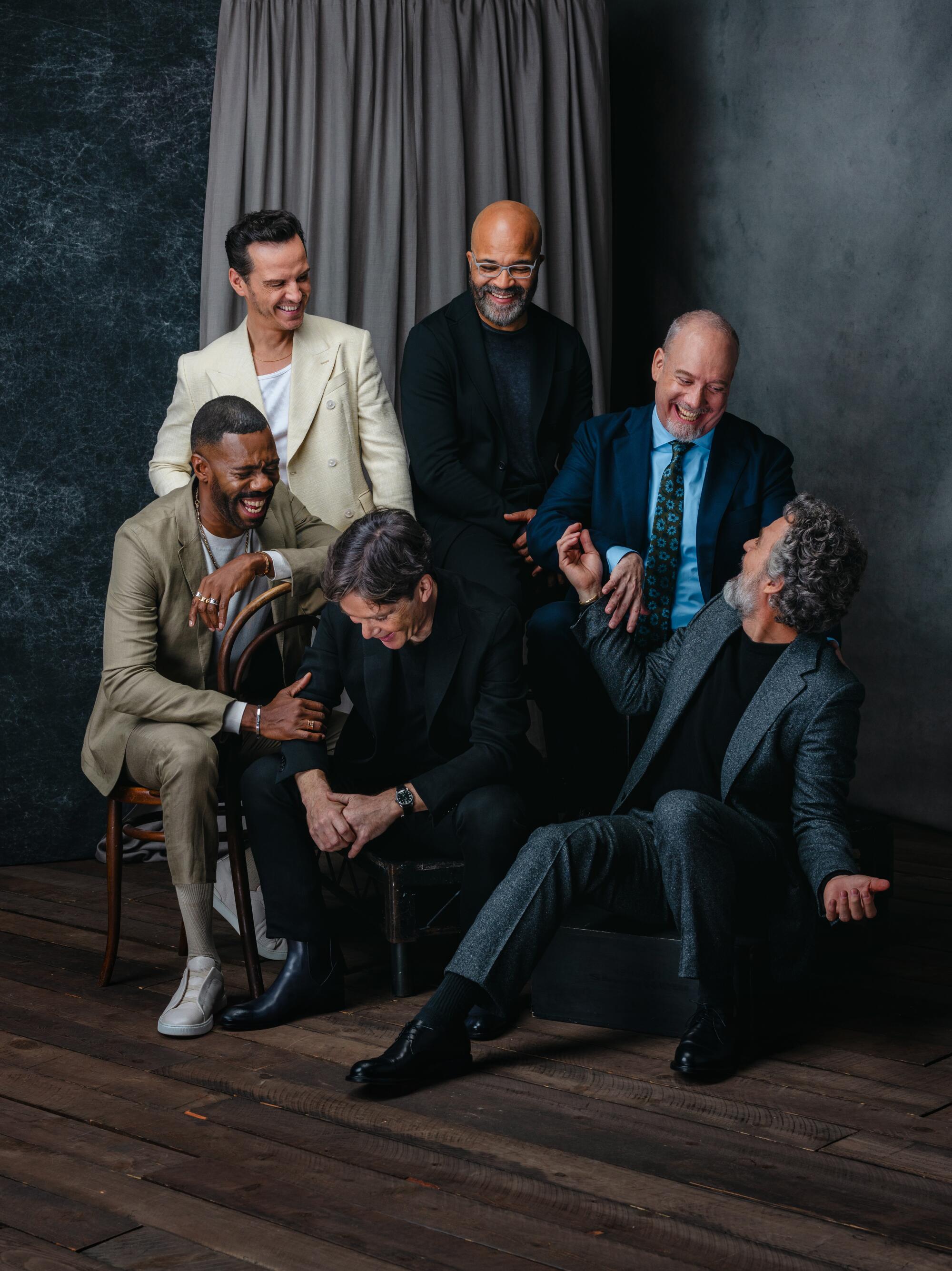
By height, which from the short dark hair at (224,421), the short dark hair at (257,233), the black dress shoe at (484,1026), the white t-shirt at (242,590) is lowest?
the black dress shoe at (484,1026)

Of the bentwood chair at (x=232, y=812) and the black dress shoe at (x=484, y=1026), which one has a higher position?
the bentwood chair at (x=232, y=812)

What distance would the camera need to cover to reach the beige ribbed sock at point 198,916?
308cm

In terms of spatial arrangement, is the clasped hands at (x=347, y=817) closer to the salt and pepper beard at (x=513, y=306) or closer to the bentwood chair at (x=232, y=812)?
the bentwood chair at (x=232, y=812)

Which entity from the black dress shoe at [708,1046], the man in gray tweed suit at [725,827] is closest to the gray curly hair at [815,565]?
the man in gray tweed suit at [725,827]

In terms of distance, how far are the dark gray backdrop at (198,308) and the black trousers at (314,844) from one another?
171 centimetres

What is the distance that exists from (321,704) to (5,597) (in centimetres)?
175

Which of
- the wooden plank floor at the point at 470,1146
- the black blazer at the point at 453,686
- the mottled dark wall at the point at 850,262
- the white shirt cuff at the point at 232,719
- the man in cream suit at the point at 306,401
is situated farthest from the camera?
the mottled dark wall at the point at 850,262

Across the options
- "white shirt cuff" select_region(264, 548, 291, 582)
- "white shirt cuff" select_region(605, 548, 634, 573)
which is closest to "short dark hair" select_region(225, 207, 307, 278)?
"white shirt cuff" select_region(264, 548, 291, 582)

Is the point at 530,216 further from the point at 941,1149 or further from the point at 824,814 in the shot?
the point at 941,1149

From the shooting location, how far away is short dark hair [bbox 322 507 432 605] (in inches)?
114

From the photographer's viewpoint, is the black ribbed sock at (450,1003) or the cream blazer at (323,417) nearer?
the black ribbed sock at (450,1003)

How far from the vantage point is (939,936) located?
3.61m

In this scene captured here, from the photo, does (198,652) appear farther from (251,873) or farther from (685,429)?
(685,429)

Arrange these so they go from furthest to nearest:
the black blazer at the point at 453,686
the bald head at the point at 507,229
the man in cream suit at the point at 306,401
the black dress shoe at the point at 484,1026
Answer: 1. the man in cream suit at the point at 306,401
2. the bald head at the point at 507,229
3. the black blazer at the point at 453,686
4. the black dress shoe at the point at 484,1026
